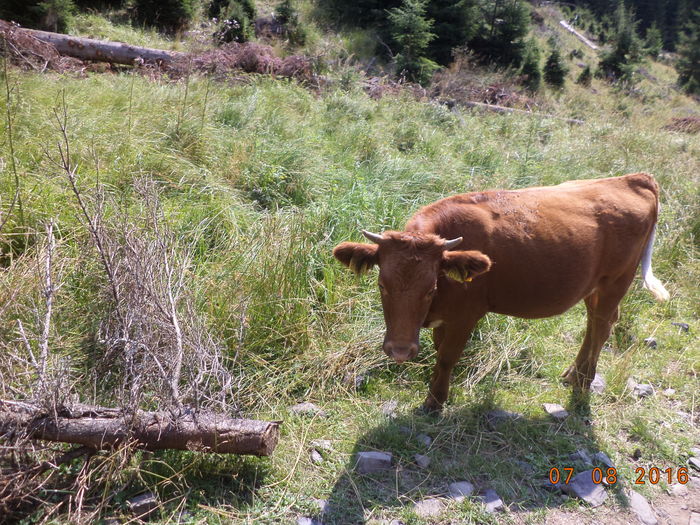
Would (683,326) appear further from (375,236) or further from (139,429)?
(139,429)

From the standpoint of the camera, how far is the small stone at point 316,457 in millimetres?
3221

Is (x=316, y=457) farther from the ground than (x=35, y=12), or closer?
closer

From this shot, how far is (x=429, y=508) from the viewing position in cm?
297

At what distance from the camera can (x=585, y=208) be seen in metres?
3.92

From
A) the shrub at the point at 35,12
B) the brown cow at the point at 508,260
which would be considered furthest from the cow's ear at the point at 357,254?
the shrub at the point at 35,12

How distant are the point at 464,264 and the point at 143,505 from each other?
7.10ft

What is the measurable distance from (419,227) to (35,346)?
2.74m

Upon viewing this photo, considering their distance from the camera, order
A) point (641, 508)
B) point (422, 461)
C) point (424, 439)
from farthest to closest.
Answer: point (424, 439) < point (422, 461) < point (641, 508)

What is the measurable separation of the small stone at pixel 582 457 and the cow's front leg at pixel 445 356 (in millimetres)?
920

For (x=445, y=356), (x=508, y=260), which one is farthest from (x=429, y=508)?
(x=508, y=260)

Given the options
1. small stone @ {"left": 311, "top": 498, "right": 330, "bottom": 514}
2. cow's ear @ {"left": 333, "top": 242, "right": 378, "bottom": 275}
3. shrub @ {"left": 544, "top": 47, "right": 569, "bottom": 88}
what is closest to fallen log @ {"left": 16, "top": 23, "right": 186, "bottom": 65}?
cow's ear @ {"left": 333, "top": 242, "right": 378, "bottom": 275}

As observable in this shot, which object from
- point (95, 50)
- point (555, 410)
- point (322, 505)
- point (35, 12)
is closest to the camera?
point (322, 505)

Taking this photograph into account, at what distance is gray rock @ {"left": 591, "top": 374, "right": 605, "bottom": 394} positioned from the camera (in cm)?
423

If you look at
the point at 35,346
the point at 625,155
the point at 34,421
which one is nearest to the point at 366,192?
the point at 35,346
